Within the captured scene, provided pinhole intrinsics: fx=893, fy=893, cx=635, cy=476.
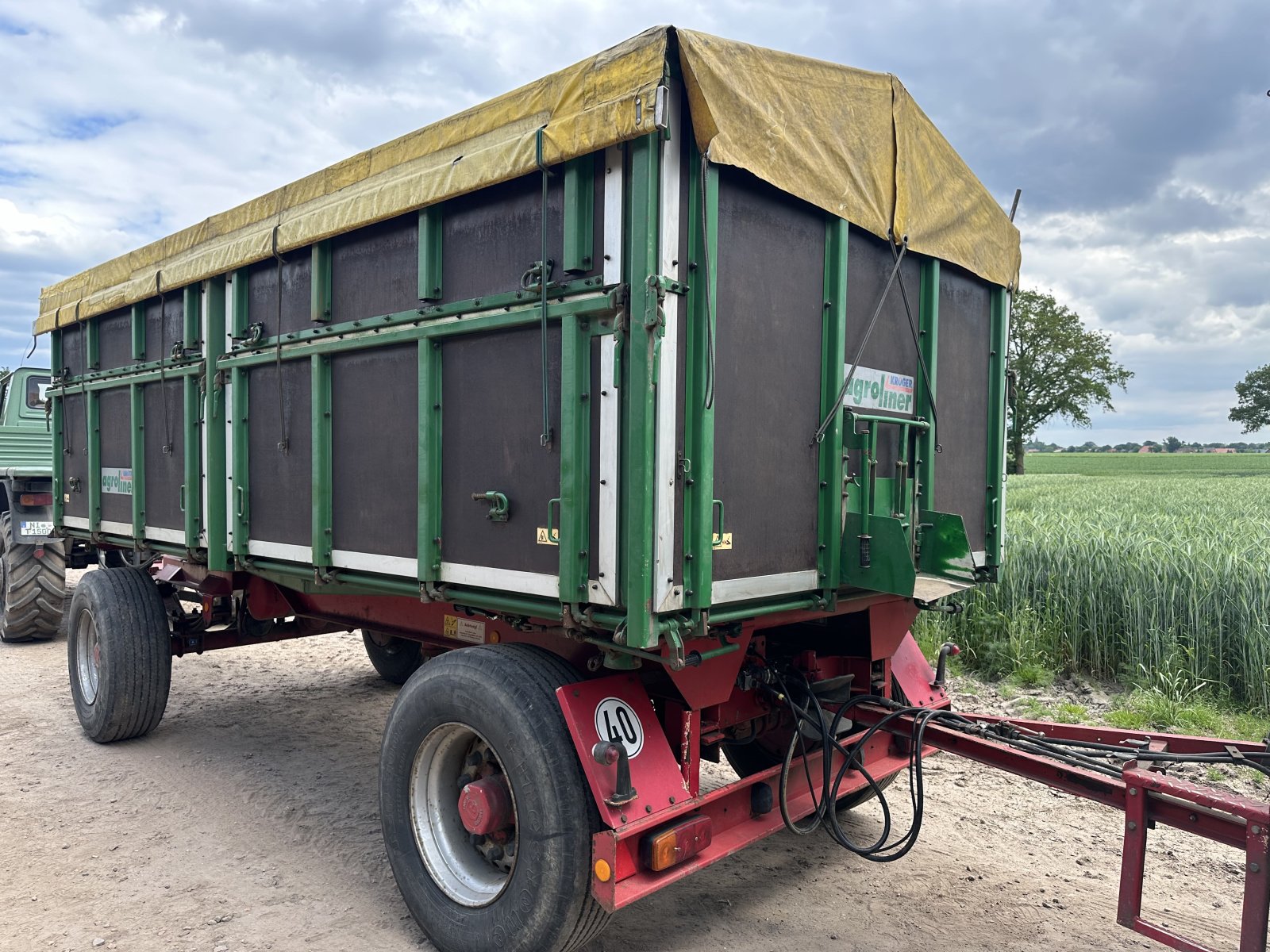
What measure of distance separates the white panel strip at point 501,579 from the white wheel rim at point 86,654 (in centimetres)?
369

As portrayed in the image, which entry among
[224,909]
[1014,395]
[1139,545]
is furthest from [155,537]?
[1139,545]

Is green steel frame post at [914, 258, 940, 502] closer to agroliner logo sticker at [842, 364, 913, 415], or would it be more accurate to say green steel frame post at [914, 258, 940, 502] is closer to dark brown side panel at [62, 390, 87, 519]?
agroliner logo sticker at [842, 364, 913, 415]

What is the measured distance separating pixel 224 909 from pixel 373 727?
2.46m

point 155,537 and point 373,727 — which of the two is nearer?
point 155,537

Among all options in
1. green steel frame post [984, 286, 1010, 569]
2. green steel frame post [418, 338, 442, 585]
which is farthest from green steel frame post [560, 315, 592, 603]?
green steel frame post [984, 286, 1010, 569]

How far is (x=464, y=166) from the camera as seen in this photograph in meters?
3.27

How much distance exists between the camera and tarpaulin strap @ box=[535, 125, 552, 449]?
2.96 m

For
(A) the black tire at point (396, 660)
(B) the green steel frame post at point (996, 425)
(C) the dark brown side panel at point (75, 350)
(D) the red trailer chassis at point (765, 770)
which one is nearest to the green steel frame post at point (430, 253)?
(D) the red trailer chassis at point (765, 770)

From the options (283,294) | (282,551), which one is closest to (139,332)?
(283,294)

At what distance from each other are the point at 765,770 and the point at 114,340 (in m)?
5.19

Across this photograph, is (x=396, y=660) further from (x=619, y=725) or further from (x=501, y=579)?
(x=619, y=725)

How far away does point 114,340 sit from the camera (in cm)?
601

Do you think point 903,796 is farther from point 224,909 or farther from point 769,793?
point 224,909

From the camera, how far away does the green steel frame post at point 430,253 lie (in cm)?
346
